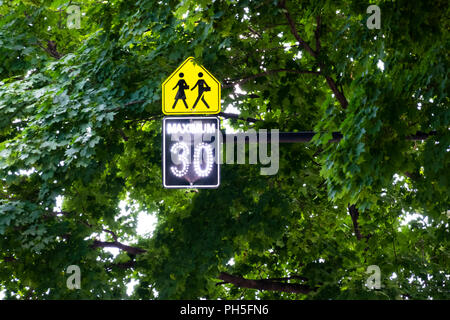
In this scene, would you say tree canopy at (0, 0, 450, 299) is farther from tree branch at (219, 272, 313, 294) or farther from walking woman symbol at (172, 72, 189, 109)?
walking woman symbol at (172, 72, 189, 109)

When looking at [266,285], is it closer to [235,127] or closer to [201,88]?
[235,127]

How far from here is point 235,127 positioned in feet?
41.2

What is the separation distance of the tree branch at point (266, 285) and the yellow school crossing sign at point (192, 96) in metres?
5.26

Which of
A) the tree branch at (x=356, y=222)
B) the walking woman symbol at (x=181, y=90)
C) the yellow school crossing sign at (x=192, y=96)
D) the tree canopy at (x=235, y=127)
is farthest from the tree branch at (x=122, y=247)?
the walking woman symbol at (x=181, y=90)

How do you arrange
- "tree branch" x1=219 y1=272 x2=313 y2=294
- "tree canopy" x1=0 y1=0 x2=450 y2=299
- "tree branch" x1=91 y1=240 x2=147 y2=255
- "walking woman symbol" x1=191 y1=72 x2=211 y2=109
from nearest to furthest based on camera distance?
"walking woman symbol" x1=191 y1=72 x2=211 y2=109 < "tree canopy" x1=0 y1=0 x2=450 y2=299 < "tree branch" x1=91 y1=240 x2=147 y2=255 < "tree branch" x1=219 y1=272 x2=313 y2=294

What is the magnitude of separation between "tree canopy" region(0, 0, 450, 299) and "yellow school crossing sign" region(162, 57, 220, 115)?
0.94m

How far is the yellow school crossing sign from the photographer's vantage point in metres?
6.71

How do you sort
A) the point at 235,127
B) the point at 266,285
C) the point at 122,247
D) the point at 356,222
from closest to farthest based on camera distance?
the point at 122,247, the point at 266,285, the point at 356,222, the point at 235,127

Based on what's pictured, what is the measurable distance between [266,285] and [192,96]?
5.80 meters

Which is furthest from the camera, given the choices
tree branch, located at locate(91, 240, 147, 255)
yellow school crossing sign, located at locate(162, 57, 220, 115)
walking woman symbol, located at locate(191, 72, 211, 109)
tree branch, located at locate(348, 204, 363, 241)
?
tree branch, located at locate(348, 204, 363, 241)

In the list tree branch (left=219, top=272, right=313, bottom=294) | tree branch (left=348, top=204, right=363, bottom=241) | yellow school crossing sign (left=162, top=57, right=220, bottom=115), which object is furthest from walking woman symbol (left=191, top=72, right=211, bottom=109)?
tree branch (left=348, top=204, right=363, bottom=241)

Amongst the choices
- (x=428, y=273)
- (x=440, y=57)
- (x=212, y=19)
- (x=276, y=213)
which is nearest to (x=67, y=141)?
(x=212, y=19)

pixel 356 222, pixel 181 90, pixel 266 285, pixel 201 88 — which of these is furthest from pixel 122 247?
pixel 201 88
